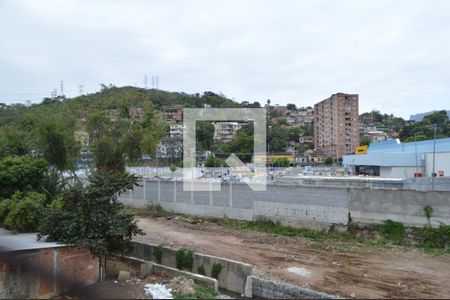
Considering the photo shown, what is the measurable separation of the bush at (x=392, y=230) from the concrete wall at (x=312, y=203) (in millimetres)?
202

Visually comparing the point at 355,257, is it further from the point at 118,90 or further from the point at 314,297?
the point at 118,90

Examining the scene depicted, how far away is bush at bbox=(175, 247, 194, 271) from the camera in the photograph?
436 inches

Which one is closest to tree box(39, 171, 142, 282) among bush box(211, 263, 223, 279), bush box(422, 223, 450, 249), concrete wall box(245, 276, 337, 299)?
bush box(211, 263, 223, 279)

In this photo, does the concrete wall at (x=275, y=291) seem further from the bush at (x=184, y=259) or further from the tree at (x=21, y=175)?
the tree at (x=21, y=175)

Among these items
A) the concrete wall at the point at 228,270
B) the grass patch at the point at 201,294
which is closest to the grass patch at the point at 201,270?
the concrete wall at the point at 228,270

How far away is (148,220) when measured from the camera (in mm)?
18984

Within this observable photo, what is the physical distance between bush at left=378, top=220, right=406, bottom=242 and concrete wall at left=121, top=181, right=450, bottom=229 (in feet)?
0.66

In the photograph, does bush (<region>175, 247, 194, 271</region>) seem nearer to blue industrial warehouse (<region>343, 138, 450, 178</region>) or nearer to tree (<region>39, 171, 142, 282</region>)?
tree (<region>39, 171, 142, 282</region>)

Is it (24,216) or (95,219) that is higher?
(95,219)

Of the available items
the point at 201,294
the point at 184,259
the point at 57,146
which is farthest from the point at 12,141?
the point at 201,294

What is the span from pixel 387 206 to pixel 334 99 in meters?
72.1

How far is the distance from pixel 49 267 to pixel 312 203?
10847mm

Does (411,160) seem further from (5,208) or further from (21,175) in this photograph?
(5,208)

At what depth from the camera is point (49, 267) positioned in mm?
6926
